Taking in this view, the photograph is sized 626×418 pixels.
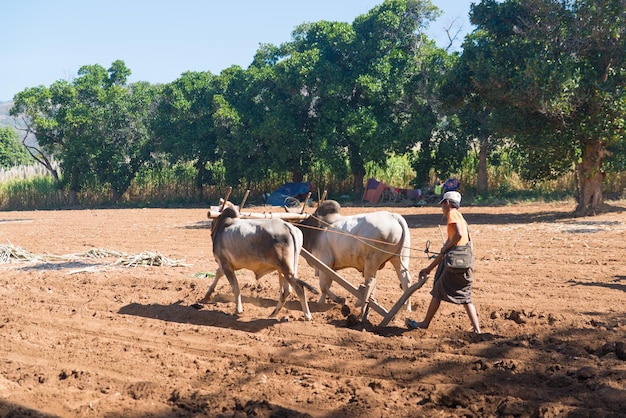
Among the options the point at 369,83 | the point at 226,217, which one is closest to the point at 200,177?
the point at 369,83

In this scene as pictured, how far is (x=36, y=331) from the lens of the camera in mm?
8141

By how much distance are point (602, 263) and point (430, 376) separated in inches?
285

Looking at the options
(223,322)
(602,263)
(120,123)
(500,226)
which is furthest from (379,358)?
(120,123)

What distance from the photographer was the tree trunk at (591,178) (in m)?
19.6

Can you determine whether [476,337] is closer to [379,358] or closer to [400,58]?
[379,358]

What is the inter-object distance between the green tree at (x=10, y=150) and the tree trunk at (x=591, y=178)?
42894 mm

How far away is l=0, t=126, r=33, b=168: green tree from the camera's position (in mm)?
48688

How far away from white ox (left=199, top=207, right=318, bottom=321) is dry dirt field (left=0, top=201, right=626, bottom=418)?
47 cm

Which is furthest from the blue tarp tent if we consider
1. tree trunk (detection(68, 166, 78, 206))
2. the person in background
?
the person in background

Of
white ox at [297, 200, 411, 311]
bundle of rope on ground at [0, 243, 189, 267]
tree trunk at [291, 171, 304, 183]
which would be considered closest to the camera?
white ox at [297, 200, 411, 311]

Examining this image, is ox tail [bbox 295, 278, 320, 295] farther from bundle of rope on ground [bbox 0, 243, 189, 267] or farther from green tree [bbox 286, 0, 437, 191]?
green tree [bbox 286, 0, 437, 191]

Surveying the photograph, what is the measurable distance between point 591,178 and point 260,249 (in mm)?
14946

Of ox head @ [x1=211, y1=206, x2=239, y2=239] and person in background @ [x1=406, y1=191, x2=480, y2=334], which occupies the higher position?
ox head @ [x1=211, y1=206, x2=239, y2=239]

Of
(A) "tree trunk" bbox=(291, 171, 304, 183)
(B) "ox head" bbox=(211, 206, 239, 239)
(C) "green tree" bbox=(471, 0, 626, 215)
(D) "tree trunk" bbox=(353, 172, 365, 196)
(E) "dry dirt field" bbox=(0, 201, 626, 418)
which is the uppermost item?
(C) "green tree" bbox=(471, 0, 626, 215)
